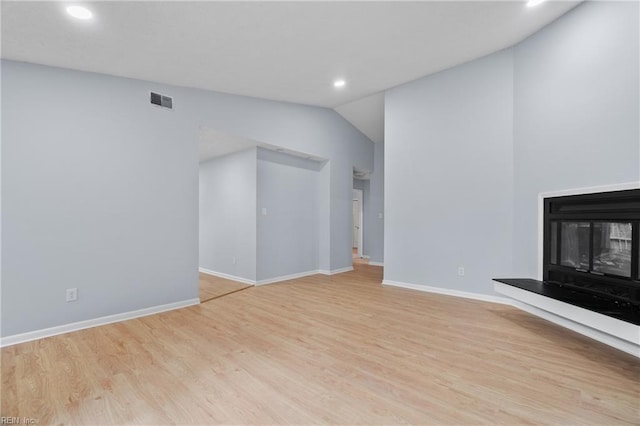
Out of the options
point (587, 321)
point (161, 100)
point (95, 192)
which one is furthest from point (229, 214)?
point (587, 321)

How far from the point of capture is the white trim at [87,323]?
8.59 ft

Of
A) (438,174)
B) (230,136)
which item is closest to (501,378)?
(438,174)

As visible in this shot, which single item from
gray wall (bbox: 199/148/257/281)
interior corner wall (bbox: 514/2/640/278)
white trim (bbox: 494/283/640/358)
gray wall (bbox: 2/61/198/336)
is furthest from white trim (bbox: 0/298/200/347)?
interior corner wall (bbox: 514/2/640/278)

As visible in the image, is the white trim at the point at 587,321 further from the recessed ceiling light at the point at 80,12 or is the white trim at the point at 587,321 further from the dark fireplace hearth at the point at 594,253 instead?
the recessed ceiling light at the point at 80,12

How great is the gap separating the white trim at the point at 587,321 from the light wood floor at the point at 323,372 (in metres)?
0.10

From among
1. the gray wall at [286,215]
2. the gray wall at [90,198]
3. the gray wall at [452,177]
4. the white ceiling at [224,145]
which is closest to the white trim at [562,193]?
the gray wall at [452,177]

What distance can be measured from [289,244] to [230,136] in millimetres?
2288

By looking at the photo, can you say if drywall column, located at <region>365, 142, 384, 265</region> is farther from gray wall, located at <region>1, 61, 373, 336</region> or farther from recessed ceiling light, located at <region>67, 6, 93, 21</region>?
recessed ceiling light, located at <region>67, 6, 93, 21</region>

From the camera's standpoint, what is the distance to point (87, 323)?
117 inches

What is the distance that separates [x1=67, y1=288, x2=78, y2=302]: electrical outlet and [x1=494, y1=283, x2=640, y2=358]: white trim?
460cm

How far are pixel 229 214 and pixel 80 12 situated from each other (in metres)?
3.66

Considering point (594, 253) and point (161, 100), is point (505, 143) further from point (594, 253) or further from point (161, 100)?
point (161, 100)

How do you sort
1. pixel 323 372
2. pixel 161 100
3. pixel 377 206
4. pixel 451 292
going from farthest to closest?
pixel 377 206 < pixel 451 292 < pixel 161 100 < pixel 323 372

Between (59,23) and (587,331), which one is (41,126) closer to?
(59,23)
